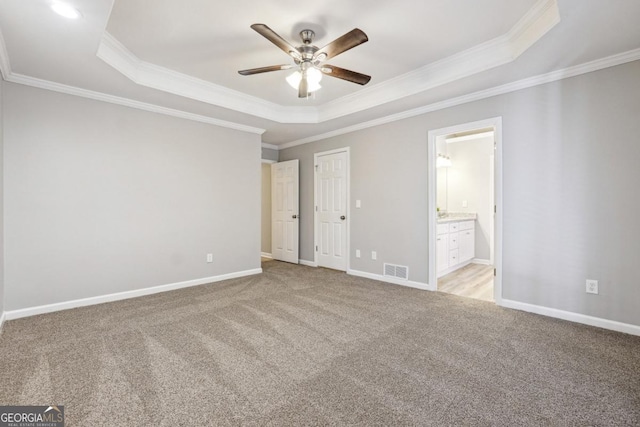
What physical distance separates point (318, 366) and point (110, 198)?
315cm

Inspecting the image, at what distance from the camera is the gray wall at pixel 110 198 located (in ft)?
9.96

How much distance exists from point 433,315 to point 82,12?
3.84 metres

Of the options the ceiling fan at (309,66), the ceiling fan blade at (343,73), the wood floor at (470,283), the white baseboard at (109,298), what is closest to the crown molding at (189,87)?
the ceiling fan at (309,66)

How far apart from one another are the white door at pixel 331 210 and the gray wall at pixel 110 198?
1.42 metres

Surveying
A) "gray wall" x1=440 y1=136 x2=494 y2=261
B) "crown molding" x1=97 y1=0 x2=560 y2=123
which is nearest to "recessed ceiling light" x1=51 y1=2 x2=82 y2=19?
"crown molding" x1=97 y1=0 x2=560 y2=123

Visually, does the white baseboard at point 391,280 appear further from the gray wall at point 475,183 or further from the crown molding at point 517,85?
the gray wall at point 475,183

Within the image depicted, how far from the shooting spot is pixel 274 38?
7.39 feet

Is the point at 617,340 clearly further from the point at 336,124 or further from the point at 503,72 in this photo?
the point at 336,124

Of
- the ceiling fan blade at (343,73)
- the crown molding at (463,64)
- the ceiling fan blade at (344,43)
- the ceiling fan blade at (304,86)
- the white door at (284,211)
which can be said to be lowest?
the white door at (284,211)

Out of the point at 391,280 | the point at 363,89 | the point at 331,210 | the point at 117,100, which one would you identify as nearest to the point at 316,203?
the point at 331,210

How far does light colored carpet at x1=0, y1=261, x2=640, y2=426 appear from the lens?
1.62 meters

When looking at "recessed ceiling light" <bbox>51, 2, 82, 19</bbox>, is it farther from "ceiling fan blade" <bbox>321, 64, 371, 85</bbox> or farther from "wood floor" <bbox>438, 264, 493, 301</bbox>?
"wood floor" <bbox>438, 264, 493, 301</bbox>

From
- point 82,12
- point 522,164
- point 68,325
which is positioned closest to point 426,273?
point 522,164

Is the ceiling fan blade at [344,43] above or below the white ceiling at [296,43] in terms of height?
below
